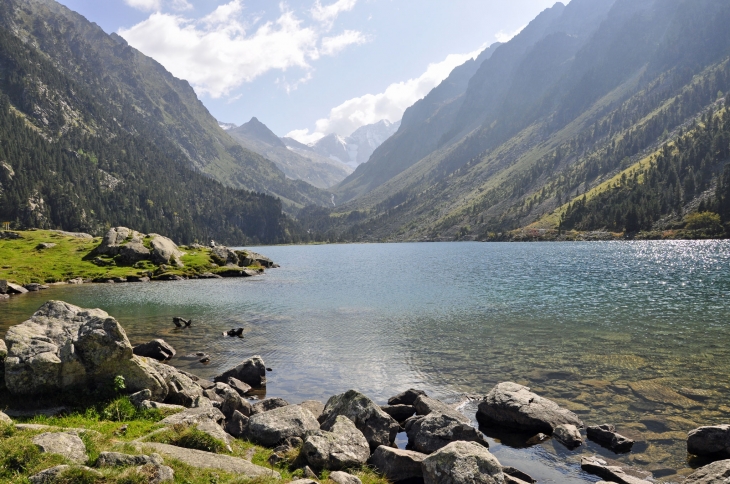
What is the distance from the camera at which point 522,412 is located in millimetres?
21594

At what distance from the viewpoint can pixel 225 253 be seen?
136 meters

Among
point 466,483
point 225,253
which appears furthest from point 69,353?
point 225,253

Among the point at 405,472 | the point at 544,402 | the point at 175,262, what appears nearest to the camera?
the point at 405,472

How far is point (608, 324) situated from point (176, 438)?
144 feet

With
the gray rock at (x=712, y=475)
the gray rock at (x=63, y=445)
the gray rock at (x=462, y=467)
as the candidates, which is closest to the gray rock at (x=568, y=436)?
the gray rock at (x=712, y=475)

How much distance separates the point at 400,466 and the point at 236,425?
321 inches

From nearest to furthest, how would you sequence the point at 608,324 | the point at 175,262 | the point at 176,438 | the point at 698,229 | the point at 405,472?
1. the point at 176,438
2. the point at 405,472
3. the point at 608,324
4. the point at 175,262
5. the point at 698,229

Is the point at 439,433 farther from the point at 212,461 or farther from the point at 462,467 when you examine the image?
the point at 212,461

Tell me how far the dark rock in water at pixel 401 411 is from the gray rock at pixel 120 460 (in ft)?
48.0

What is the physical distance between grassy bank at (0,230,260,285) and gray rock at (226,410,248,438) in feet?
296

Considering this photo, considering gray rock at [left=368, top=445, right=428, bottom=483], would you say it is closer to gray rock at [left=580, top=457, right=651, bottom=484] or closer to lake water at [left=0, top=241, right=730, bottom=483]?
lake water at [left=0, top=241, right=730, bottom=483]

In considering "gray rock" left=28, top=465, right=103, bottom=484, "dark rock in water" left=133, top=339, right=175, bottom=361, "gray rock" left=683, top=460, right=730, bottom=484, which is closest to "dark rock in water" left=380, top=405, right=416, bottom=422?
"gray rock" left=683, top=460, right=730, bottom=484

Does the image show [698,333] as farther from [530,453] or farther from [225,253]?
[225,253]

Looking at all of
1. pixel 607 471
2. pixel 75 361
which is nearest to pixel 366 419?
pixel 607 471
